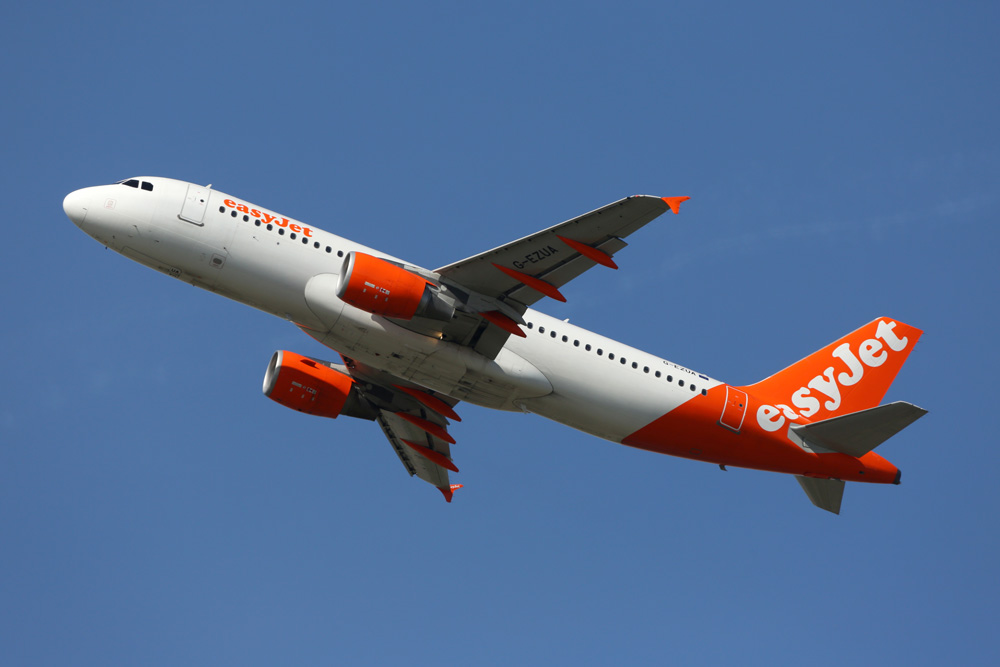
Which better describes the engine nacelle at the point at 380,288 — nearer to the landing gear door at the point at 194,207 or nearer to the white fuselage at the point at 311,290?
the white fuselage at the point at 311,290

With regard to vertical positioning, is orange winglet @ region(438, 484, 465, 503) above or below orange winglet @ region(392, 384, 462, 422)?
below

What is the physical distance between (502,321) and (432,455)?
33.4 feet

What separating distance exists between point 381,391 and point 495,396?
6.52 meters

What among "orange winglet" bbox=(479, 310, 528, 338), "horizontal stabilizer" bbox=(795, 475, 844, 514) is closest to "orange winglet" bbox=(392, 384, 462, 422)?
"orange winglet" bbox=(479, 310, 528, 338)

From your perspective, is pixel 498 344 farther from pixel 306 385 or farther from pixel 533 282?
pixel 306 385

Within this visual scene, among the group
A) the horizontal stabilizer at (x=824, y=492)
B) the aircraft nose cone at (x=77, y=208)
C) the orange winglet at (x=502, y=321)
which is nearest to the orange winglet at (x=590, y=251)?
the orange winglet at (x=502, y=321)

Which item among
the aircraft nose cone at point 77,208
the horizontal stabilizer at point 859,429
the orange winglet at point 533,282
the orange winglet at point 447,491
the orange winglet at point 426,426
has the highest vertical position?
the aircraft nose cone at point 77,208

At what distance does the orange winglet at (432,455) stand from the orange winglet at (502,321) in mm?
9924

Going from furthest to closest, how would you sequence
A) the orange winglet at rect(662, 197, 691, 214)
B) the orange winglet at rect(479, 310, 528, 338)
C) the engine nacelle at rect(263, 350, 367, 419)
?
the engine nacelle at rect(263, 350, 367, 419) < the orange winglet at rect(479, 310, 528, 338) < the orange winglet at rect(662, 197, 691, 214)

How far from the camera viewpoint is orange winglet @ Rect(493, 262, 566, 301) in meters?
29.3

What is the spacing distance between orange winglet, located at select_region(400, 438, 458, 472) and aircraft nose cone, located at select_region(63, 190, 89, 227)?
1490 centimetres

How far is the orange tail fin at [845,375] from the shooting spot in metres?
35.2

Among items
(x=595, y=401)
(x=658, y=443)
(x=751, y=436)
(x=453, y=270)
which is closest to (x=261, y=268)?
(x=453, y=270)

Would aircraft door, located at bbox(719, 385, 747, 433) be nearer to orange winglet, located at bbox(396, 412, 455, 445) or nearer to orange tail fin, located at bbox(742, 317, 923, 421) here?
orange tail fin, located at bbox(742, 317, 923, 421)
